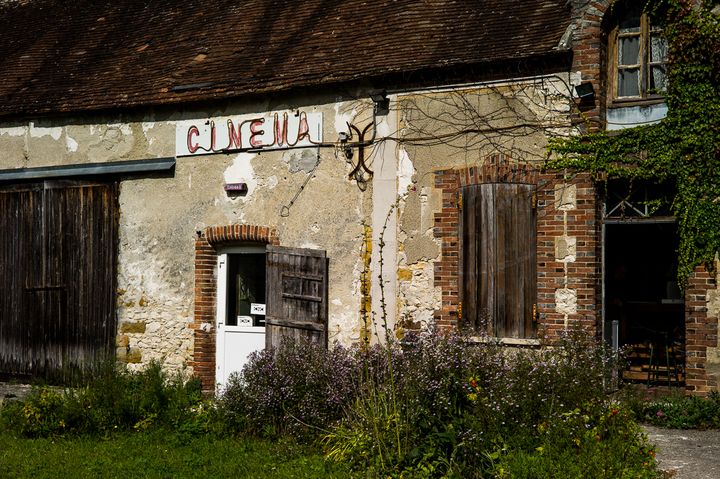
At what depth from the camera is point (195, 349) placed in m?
12.8

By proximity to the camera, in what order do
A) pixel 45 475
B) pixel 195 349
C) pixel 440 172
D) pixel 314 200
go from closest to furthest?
pixel 45 475 → pixel 440 172 → pixel 314 200 → pixel 195 349

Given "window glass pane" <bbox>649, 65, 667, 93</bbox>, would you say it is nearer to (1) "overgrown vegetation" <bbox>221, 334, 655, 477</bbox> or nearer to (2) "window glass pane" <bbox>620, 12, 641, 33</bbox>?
(2) "window glass pane" <bbox>620, 12, 641, 33</bbox>

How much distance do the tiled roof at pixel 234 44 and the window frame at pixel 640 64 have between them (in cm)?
67

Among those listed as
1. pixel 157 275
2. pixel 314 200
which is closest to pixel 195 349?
pixel 157 275

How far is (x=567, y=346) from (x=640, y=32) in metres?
4.17

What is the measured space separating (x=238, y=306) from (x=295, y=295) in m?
1.44

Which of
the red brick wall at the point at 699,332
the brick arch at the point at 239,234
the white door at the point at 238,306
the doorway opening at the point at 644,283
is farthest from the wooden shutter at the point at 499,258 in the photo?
the white door at the point at 238,306

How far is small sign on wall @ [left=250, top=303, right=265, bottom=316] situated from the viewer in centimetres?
1280

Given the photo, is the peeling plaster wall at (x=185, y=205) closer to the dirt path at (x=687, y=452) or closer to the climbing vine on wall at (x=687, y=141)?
the climbing vine on wall at (x=687, y=141)

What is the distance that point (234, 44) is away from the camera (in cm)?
1360

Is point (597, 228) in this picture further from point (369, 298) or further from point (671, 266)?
point (671, 266)

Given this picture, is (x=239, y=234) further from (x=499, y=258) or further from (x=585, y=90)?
(x=585, y=90)

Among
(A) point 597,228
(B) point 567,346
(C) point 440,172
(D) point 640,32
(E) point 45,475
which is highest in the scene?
(D) point 640,32

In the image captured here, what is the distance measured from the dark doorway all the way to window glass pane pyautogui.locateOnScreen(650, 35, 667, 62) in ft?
6.12
